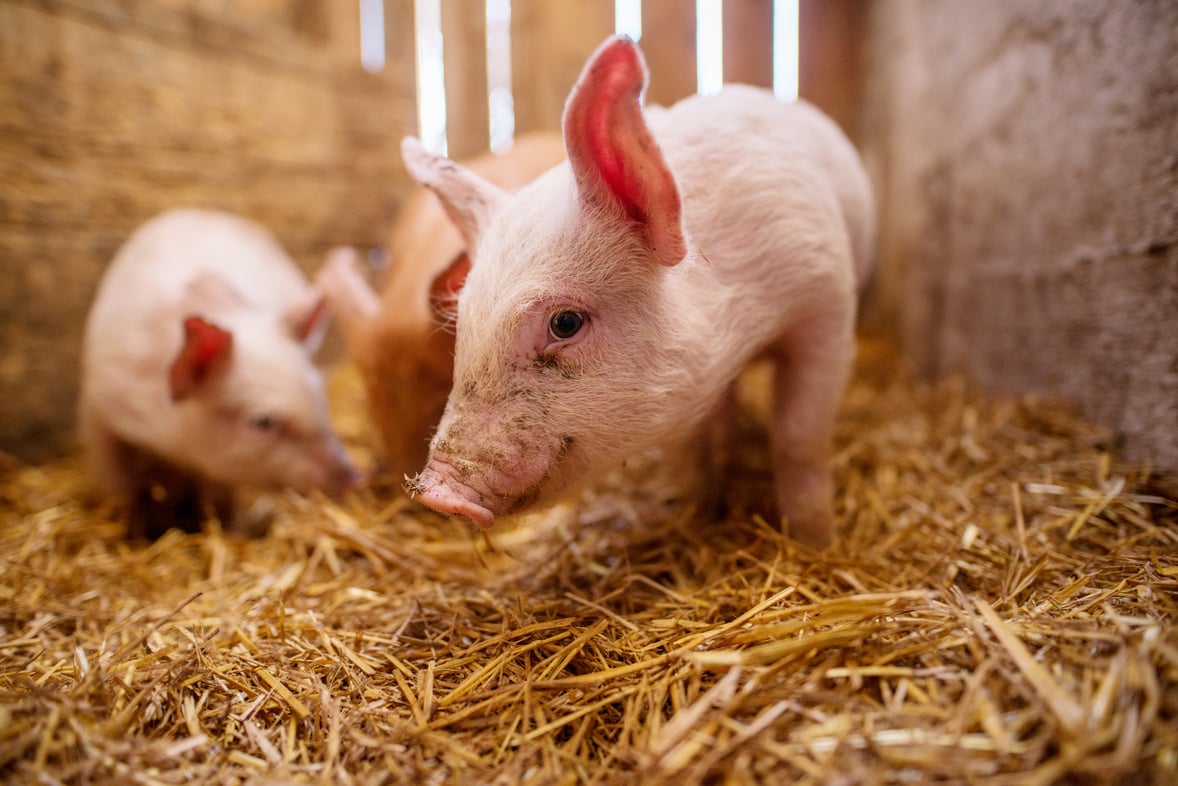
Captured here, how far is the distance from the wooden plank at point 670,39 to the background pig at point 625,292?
96.5 inches

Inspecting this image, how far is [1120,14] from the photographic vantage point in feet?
7.62

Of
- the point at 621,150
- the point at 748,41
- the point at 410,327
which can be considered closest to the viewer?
the point at 621,150

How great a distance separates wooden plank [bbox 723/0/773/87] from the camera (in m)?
4.70

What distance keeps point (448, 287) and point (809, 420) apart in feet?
→ 3.85

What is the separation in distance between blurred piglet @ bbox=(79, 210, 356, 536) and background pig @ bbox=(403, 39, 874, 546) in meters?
1.60

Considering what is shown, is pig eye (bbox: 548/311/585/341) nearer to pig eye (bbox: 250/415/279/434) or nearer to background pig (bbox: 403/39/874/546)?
background pig (bbox: 403/39/874/546)

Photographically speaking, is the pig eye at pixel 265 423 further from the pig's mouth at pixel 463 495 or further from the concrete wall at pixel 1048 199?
the concrete wall at pixel 1048 199

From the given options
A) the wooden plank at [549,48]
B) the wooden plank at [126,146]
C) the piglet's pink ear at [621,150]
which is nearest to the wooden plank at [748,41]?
the wooden plank at [549,48]

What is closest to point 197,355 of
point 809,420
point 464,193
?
point 464,193

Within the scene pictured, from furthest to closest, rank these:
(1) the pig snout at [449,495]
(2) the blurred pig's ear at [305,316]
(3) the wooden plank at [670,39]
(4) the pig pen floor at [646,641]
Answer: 1. (3) the wooden plank at [670,39]
2. (2) the blurred pig's ear at [305,316]
3. (1) the pig snout at [449,495]
4. (4) the pig pen floor at [646,641]

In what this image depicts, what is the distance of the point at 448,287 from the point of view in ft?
7.64

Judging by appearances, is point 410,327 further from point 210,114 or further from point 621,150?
point 210,114

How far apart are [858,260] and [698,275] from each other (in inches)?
51.8

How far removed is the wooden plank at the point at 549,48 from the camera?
16.0 feet
